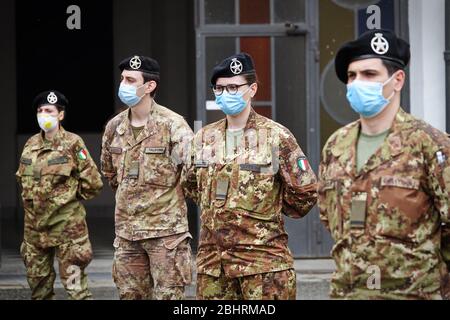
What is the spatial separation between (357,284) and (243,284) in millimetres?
1422

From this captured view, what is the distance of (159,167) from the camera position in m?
7.88

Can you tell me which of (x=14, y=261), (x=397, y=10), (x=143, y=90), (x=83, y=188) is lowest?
(x=14, y=261)

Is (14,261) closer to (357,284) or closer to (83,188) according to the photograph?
(83,188)

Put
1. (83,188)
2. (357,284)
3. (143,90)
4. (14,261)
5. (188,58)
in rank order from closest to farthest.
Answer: (357,284), (143,90), (83,188), (14,261), (188,58)

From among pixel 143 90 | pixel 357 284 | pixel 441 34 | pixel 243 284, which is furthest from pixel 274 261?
pixel 441 34

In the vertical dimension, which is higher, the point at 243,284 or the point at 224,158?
the point at 224,158

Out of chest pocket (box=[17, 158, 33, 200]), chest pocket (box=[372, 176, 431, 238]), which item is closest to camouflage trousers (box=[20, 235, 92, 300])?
chest pocket (box=[17, 158, 33, 200])

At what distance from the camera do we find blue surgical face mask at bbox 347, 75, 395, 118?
17.8 feet

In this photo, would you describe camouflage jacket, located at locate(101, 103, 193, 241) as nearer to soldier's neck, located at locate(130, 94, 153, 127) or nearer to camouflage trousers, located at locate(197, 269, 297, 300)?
soldier's neck, located at locate(130, 94, 153, 127)

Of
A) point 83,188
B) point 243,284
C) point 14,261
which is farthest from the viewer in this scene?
point 14,261

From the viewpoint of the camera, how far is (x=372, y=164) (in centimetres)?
542

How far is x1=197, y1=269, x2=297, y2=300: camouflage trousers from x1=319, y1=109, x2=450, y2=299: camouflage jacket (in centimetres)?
125

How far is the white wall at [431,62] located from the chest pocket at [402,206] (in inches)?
253

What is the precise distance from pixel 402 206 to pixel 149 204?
2.85m
